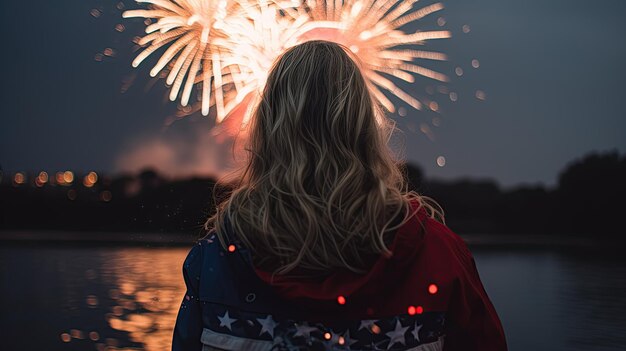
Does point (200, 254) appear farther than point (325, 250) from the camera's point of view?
Yes

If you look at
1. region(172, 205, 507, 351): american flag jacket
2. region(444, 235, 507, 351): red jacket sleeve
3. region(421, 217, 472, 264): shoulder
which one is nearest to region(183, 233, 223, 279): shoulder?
region(172, 205, 507, 351): american flag jacket

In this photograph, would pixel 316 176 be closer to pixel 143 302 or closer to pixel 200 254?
pixel 200 254

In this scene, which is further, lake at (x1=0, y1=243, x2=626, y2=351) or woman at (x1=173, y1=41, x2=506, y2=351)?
lake at (x1=0, y1=243, x2=626, y2=351)

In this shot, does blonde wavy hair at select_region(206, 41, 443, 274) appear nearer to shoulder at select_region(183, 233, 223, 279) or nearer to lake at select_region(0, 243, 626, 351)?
shoulder at select_region(183, 233, 223, 279)

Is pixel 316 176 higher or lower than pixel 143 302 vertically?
higher

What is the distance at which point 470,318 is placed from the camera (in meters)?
1.97

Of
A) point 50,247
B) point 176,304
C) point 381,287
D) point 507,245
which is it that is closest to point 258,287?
point 381,287

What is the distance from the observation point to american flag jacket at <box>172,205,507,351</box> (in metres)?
1.78

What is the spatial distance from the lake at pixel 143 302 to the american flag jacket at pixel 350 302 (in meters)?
23.7

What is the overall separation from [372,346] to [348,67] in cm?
78

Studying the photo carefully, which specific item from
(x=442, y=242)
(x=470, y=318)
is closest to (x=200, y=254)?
(x=442, y=242)

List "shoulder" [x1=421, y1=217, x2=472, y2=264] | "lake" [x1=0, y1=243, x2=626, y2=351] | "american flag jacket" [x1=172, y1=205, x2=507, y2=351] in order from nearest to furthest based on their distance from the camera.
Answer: "american flag jacket" [x1=172, y1=205, x2=507, y2=351], "shoulder" [x1=421, y1=217, x2=472, y2=264], "lake" [x1=0, y1=243, x2=626, y2=351]

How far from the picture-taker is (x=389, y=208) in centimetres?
188

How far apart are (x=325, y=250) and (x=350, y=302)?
5.8 inches
